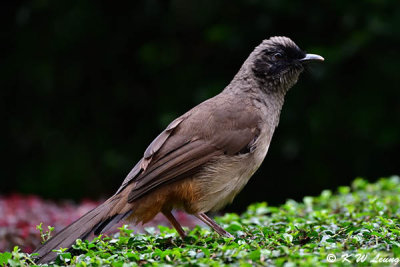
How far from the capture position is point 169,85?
834 cm

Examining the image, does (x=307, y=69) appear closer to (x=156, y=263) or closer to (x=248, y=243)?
(x=248, y=243)

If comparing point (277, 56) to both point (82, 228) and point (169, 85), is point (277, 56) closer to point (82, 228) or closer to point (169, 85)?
point (82, 228)

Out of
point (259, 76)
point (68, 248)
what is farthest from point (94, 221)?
point (259, 76)

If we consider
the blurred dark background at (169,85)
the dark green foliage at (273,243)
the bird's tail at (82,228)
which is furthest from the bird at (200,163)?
the blurred dark background at (169,85)

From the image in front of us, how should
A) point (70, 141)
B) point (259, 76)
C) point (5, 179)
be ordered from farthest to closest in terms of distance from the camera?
point (5, 179)
point (70, 141)
point (259, 76)

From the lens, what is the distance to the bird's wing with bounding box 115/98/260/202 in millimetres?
4516

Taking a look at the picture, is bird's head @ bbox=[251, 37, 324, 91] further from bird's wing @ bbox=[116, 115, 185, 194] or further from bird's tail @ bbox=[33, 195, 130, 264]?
bird's tail @ bbox=[33, 195, 130, 264]

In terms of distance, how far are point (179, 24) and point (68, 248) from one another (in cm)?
470

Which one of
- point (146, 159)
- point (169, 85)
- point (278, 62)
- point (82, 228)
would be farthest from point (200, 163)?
point (169, 85)

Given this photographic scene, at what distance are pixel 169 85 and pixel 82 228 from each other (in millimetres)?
4316

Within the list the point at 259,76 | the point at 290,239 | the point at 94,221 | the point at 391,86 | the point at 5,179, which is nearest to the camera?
the point at 290,239

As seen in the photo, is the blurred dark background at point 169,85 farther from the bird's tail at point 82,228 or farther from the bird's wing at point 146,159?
the bird's tail at point 82,228

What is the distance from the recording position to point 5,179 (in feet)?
32.1

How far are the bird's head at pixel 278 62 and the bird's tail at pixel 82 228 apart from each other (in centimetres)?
184
